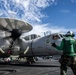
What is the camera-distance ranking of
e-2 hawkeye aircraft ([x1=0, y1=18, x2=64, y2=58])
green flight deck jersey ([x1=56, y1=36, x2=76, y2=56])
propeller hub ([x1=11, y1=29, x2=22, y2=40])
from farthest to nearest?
propeller hub ([x1=11, y1=29, x2=22, y2=40]) < e-2 hawkeye aircraft ([x1=0, y1=18, x2=64, y2=58]) < green flight deck jersey ([x1=56, y1=36, x2=76, y2=56])

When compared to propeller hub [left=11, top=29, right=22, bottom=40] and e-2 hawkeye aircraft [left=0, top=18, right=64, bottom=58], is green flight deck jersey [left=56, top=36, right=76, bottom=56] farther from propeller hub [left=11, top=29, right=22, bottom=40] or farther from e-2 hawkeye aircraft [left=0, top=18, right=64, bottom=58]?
propeller hub [left=11, top=29, right=22, bottom=40]

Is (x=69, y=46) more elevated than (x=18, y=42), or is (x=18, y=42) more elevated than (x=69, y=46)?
(x=18, y=42)

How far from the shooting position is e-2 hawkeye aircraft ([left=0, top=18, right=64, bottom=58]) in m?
24.9

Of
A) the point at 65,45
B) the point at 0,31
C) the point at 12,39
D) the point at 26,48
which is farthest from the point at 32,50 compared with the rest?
the point at 65,45

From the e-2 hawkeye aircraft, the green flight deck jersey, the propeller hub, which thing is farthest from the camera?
the propeller hub

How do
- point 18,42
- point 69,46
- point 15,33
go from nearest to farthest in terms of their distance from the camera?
point 69,46 < point 15,33 < point 18,42

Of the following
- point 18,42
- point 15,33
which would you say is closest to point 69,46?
point 15,33

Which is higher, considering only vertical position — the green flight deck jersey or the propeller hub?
the propeller hub

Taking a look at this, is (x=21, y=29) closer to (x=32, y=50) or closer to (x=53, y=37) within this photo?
(x=32, y=50)

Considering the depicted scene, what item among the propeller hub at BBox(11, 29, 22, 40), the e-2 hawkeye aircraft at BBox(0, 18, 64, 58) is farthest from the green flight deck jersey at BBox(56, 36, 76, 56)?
the propeller hub at BBox(11, 29, 22, 40)

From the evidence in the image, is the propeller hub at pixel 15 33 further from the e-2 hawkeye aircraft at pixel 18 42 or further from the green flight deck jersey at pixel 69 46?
the green flight deck jersey at pixel 69 46

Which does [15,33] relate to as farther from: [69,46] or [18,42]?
[69,46]

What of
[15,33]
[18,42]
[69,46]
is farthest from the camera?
[18,42]

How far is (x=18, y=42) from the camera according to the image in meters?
26.8
